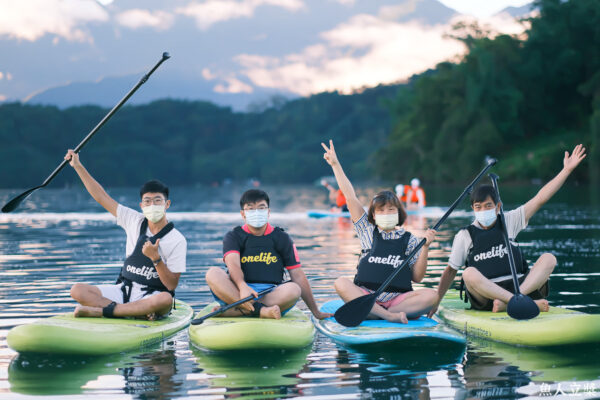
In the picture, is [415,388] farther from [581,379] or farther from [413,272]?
[413,272]

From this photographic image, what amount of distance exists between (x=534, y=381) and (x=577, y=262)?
7.46 meters

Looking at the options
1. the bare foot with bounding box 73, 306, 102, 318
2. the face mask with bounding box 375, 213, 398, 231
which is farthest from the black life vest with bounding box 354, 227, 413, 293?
the bare foot with bounding box 73, 306, 102, 318

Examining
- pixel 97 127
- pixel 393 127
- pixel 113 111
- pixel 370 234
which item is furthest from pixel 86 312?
pixel 393 127

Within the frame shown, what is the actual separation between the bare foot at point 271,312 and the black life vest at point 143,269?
0.99 metres

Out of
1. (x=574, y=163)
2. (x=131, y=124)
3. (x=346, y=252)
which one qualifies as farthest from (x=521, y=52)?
(x=131, y=124)

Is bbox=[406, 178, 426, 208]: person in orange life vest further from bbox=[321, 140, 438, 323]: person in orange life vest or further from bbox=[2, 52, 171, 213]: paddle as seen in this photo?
bbox=[321, 140, 438, 323]: person in orange life vest

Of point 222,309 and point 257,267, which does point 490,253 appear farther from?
point 222,309

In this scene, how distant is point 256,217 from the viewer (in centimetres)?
724

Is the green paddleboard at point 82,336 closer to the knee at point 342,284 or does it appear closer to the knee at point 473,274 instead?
the knee at point 342,284


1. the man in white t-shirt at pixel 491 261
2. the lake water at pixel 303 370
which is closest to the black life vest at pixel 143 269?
the lake water at pixel 303 370

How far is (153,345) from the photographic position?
22.8ft

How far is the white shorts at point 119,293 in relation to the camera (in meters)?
7.30

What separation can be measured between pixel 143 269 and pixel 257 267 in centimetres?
106

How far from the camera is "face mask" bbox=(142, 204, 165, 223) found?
23.7 feet
